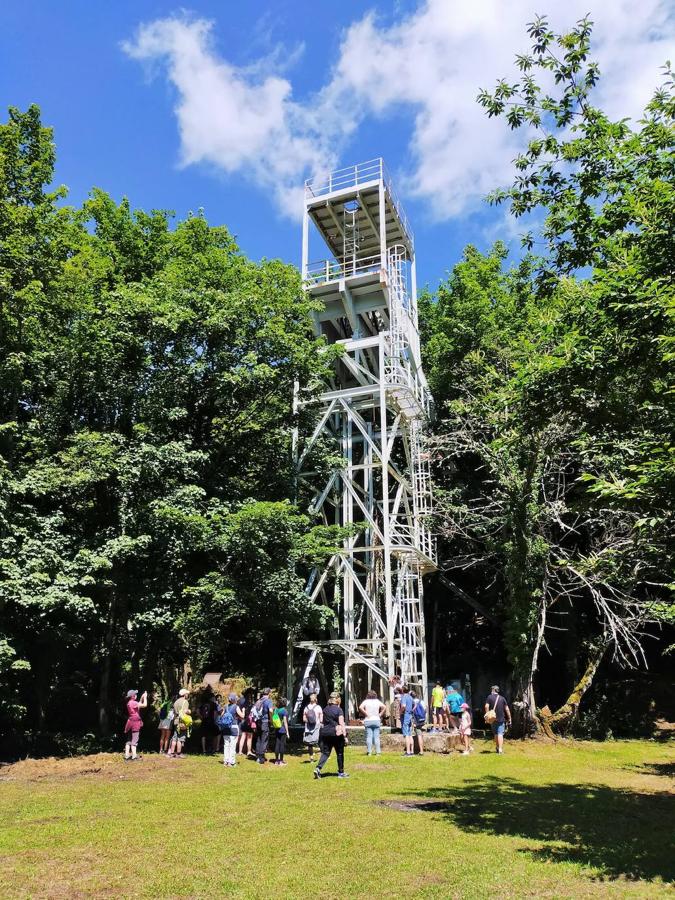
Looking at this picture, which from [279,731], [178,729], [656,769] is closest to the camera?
[279,731]

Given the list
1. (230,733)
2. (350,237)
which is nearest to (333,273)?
(350,237)

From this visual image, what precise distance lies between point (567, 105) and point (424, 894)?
1047 centimetres

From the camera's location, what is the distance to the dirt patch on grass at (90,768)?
498 inches

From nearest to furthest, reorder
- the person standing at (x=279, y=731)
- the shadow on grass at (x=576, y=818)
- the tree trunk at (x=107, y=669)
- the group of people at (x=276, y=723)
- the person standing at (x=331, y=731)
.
Result: the shadow on grass at (x=576, y=818) < the person standing at (x=331, y=731) < the group of people at (x=276, y=723) < the person standing at (x=279, y=731) < the tree trunk at (x=107, y=669)

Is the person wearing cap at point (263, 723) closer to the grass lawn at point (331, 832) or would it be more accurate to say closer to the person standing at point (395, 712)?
the grass lawn at point (331, 832)

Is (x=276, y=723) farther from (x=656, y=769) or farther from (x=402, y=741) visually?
(x=656, y=769)

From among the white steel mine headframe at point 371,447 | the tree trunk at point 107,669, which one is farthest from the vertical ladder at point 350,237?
the tree trunk at point 107,669

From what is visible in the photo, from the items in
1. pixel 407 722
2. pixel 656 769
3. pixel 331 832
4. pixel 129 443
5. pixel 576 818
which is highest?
pixel 129 443

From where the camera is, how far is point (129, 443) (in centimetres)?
1775

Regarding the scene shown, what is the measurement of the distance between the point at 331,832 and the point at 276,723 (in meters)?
6.72

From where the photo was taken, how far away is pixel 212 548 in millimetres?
17172

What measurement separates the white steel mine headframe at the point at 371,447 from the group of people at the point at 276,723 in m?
2.91

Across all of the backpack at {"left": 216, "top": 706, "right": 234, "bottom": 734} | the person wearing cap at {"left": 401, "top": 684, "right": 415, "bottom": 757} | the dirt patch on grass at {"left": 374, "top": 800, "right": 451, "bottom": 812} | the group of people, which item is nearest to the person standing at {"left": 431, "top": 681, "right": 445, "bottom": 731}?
the group of people

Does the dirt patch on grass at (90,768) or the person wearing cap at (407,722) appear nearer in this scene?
the dirt patch on grass at (90,768)
